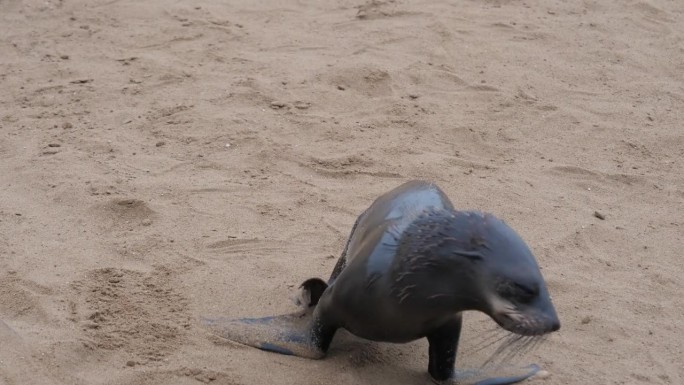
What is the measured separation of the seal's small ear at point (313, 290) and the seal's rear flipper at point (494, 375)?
2.02ft

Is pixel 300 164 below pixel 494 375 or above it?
above

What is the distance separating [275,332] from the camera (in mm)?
3793

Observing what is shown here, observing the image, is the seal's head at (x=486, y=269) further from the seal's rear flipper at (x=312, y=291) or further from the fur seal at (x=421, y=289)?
the seal's rear flipper at (x=312, y=291)

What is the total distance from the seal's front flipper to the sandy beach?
53mm

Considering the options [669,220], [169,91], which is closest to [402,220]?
[669,220]

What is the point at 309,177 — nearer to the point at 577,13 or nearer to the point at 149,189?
the point at 149,189

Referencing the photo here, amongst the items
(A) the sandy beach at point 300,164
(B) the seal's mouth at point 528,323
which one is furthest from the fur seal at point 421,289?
(A) the sandy beach at point 300,164

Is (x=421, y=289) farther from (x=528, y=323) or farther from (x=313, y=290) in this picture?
(x=313, y=290)

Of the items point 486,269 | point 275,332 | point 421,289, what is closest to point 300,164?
point 275,332

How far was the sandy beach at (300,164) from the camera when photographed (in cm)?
384

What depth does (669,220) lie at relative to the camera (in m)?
5.10

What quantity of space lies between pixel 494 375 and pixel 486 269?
0.86 m

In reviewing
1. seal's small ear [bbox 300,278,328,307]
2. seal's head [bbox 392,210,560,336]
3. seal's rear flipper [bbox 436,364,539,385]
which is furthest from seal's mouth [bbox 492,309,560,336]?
seal's small ear [bbox 300,278,328,307]

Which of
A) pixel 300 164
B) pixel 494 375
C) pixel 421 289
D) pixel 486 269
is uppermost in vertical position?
pixel 486 269
